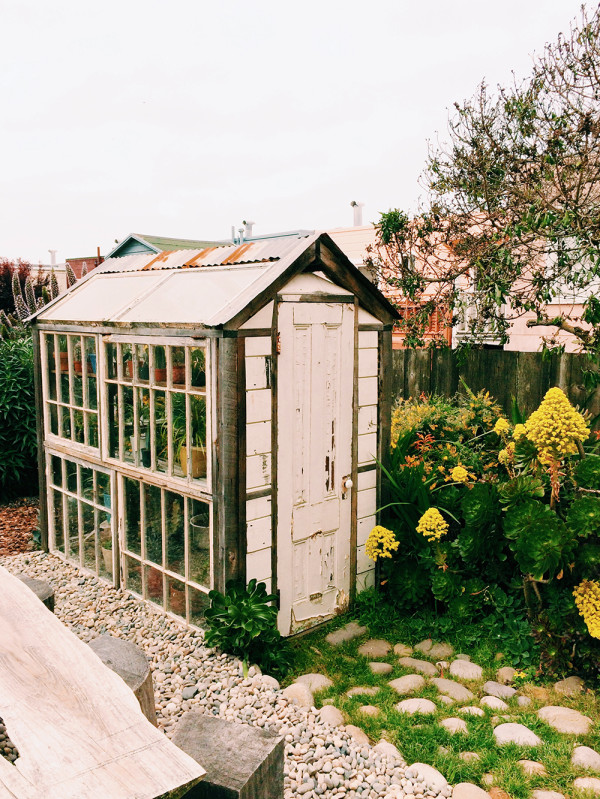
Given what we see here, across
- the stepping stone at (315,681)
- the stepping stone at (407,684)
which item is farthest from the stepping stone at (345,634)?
the stepping stone at (407,684)

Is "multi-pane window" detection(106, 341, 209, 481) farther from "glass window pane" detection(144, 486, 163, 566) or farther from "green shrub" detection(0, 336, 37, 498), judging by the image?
"green shrub" detection(0, 336, 37, 498)

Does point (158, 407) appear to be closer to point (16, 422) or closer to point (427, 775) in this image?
point (427, 775)

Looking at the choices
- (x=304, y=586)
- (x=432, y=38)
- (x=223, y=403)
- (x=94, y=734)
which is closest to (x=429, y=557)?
(x=304, y=586)

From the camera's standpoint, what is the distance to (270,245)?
5094 millimetres

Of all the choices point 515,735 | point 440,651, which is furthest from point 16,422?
point 515,735

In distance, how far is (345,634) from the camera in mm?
5102

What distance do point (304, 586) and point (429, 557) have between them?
999 mm

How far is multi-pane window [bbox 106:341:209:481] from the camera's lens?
4754mm

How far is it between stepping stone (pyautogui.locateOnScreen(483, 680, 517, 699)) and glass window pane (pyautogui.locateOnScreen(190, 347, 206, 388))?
275 centimetres

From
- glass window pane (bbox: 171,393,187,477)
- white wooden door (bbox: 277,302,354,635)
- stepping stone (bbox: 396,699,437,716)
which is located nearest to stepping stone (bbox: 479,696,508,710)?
stepping stone (bbox: 396,699,437,716)

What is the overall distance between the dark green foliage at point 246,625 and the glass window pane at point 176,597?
54cm

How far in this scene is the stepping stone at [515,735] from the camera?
3.67 metres

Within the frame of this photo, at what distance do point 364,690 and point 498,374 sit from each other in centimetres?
518

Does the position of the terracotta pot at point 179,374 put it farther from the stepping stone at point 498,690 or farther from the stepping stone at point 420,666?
the stepping stone at point 498,690
